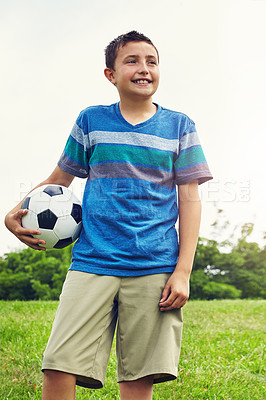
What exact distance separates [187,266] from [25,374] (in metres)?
1.92

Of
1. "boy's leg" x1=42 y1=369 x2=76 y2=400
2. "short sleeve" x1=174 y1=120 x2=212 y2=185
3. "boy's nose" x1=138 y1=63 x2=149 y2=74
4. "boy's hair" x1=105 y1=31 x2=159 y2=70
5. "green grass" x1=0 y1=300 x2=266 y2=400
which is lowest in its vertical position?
"green grass" x1=0 y1=300 x2=266 y2=400

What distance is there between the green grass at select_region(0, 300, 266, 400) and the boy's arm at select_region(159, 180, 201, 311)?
1231mm

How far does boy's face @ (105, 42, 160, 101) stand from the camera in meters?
2.13

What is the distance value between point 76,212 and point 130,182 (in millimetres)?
358

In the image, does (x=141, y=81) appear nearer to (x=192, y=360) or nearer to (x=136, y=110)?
(x=136, y=110)

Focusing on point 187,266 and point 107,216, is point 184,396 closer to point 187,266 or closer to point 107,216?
point 187,266

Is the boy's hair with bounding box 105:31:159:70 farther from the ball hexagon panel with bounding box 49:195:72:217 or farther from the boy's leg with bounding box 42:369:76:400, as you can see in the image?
the boy's leg with bounding box 42:369:76:400

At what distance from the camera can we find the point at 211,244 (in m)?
11.0

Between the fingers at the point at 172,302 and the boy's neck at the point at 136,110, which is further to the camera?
the boy's neck at the point at 136,110

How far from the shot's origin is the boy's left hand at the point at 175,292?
6.24 feet

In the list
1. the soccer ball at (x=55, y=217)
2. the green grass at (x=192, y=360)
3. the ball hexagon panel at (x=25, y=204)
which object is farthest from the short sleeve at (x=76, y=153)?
the green grass at (x=192, y=360)

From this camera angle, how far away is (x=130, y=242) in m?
1.92

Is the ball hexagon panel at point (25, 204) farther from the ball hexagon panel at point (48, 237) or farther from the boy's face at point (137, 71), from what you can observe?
the boy's face at point (137, 71)

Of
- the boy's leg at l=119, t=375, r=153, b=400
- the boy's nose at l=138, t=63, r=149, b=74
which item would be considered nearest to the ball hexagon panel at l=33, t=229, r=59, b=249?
the boy's leg at l=119, t=375, r=153, b=400
